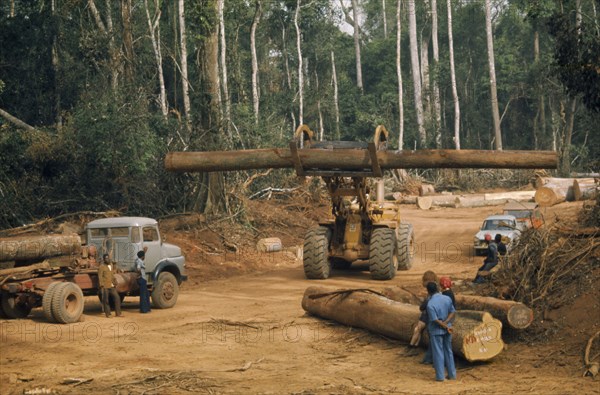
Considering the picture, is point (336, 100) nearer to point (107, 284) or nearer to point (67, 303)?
point (107, 284)

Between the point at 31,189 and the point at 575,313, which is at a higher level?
the point at 31,189

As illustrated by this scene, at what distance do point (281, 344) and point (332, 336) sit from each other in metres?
1.06

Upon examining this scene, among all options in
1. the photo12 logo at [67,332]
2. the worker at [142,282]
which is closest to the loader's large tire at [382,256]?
the worker at [142,282]

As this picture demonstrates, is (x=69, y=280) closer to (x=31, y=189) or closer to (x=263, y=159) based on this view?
(x=263, y=159)

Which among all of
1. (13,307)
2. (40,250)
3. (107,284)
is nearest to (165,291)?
(107,284)

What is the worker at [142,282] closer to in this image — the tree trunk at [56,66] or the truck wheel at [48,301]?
the truck wheel at [48,301]

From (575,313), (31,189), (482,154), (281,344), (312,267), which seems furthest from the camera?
(31,189)

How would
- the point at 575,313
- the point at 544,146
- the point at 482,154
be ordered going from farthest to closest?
the point at 544,146, the point at 482,154, the point at 575,313

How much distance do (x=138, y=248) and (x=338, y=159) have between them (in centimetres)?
495

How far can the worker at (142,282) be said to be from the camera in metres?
19.4

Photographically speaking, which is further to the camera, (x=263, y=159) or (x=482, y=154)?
(x=263, y=159)

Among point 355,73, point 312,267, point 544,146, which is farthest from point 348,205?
point 355,73

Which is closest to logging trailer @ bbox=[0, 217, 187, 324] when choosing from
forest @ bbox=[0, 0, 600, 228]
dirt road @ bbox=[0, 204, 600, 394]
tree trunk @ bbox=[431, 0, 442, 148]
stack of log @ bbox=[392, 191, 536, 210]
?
dirt road @ bbox=[0, 204, 600, 394]

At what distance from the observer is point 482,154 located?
1825 centimetres
